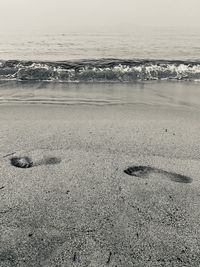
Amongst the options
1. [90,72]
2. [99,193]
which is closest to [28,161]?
[99,193]

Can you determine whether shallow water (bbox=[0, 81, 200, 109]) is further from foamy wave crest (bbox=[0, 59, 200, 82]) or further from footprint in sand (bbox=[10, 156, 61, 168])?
footprint in sand (bbox=[10, 156, 61, 168])

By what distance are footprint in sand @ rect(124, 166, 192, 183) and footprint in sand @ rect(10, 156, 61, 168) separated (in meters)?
0.72

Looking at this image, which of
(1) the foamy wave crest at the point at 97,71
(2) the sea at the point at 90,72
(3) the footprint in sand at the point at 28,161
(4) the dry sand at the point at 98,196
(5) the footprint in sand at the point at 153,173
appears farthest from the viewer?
(1) the foamy wave crest at the point at 97,71

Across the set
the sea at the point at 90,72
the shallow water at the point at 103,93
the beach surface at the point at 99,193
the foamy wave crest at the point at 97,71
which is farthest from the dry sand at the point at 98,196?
the foamy wave crest at the point at 97,71

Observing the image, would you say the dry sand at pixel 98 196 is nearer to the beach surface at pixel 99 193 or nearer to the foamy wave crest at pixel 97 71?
the beach surface at pixel 99 193

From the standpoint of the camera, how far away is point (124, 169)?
311 centimetres

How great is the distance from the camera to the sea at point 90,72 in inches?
252

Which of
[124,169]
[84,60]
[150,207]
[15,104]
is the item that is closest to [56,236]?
[150,207]

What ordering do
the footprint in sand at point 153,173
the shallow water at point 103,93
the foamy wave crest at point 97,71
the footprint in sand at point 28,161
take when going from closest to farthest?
the footprint in sand at point 153,173 → the footprint in sand at point 28,161 → the shallow water at point 103,93 → the foamy wave crest at point 97,71

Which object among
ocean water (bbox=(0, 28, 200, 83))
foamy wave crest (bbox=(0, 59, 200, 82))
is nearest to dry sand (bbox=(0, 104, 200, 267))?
foamy wave crest (bbox=(0, 59, 200, 82))

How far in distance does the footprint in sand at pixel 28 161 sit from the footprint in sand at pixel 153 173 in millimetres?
716

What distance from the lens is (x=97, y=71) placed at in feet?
27.8

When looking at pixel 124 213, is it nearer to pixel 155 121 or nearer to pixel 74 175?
pixel 74 175

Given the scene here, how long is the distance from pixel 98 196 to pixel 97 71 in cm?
618
